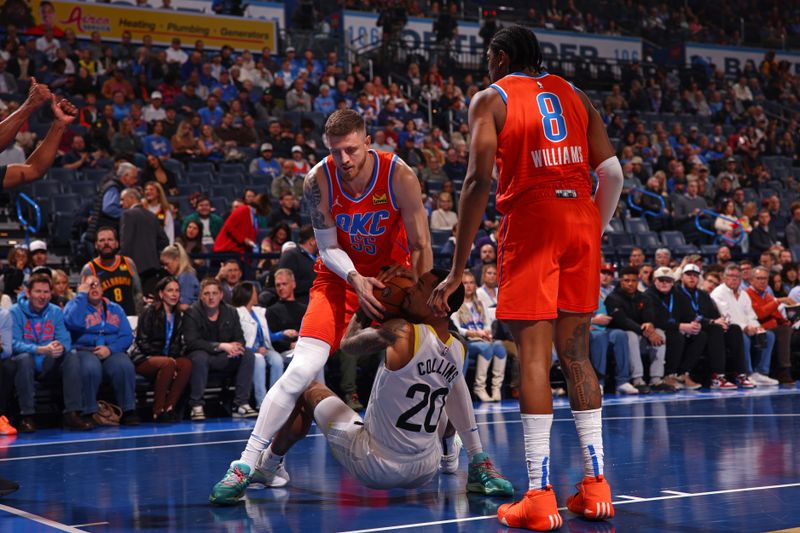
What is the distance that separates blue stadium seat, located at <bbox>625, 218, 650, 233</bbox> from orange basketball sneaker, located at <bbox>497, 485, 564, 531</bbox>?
12.6m

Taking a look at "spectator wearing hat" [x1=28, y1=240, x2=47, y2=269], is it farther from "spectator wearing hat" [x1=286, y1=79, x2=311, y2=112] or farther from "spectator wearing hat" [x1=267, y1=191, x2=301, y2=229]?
"spectator wearing hat" [x1=286, y1=79, x2=311, y2=112]

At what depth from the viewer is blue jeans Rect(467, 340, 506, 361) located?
10.5m

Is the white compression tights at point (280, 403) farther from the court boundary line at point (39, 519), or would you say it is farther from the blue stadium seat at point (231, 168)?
the blue stadium seat at point (231, 168)

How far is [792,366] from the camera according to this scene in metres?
12.6

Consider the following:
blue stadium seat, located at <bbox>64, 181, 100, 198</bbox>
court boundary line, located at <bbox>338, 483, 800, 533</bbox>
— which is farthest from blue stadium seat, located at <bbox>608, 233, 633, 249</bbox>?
court boundary line, located at <bbox>338, 483, 800, 533</bbox>

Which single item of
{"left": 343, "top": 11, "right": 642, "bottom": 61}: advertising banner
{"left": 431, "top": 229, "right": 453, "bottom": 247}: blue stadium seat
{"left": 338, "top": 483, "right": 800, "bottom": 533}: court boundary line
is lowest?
{"left": 338, "top": 483, "right": 800, "bottom": 533}: court boundary line

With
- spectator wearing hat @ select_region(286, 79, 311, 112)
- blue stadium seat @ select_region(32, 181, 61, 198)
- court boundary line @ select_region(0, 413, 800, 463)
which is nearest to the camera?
court boundary line @ select_region(0, 413, 800, 463)

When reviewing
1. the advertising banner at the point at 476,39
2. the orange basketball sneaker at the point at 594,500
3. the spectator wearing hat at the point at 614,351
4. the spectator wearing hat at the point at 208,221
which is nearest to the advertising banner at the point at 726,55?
the advertising banner at the point at 476,39

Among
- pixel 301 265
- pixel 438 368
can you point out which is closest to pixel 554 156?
pixel 438 368

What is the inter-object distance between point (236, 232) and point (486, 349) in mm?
3227

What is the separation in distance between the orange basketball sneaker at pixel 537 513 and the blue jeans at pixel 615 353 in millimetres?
6896

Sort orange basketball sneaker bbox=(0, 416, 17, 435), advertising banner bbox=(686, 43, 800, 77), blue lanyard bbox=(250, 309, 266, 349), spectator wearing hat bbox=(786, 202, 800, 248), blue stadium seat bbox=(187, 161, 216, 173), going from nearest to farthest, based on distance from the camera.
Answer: orange basketball sneaker bbox=(0, 416, 17, 435) < blue lanyard bbox=(250, 309, 266, 349) < blue stadium seat bbox=(187, 161, 216, 173) < spectator wearing hat bbox=(786, 202, 800, 248) < advertising banner bbox=(686, 43, 800, 77)

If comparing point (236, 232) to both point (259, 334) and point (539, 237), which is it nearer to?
point (259, 334)

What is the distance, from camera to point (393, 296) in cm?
448
